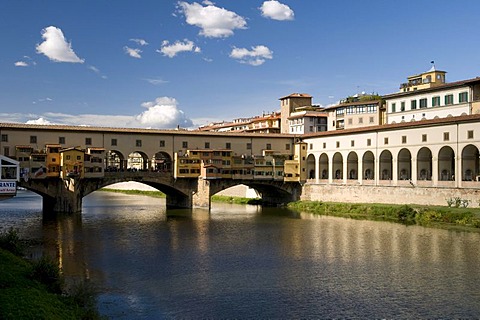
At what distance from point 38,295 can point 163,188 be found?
167ft

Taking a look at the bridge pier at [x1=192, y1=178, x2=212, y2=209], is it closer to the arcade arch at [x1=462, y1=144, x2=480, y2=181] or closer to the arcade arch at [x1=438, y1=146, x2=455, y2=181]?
the arcade arch at [x1=438, y1=146, x2=455, y2=181]

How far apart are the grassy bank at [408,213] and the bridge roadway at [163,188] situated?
7.62 m

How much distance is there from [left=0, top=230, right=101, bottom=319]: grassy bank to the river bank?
3421cm

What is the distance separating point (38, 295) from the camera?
18109mm

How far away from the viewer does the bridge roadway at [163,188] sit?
2237 inches

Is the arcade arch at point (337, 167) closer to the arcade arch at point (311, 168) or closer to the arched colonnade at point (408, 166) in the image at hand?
the arched colonnade at point (408, 166)

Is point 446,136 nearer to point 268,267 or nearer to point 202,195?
point 202,195

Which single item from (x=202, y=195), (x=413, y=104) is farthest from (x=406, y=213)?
(x=413, y=104)

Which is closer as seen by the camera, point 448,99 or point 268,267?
point 268,267

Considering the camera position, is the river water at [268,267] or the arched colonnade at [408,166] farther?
the arched colonnade at [408,166]

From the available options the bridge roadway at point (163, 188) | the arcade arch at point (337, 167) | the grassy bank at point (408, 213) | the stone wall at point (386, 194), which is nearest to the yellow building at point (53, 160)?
the bridge roadway at point (163, 188)

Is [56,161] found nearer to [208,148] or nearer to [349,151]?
[208,148]

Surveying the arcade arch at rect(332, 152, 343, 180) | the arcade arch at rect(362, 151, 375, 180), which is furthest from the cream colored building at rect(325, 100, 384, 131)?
the arcade arch at rect(362, 151, 375, 180)

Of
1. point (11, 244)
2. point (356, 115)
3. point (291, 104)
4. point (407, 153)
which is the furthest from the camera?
point (291, 104)
